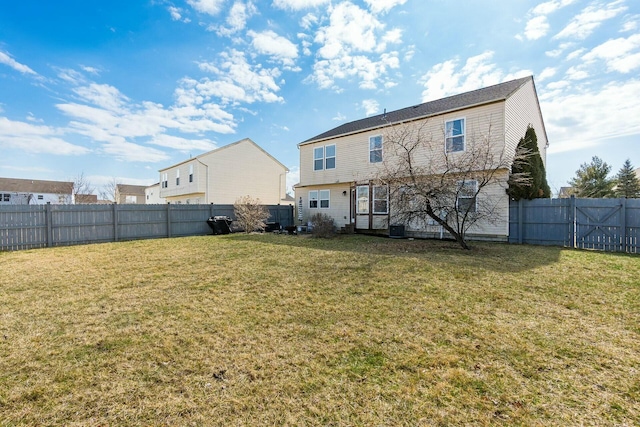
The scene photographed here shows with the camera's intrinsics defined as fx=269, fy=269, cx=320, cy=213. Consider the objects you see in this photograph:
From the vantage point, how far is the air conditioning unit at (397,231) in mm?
12828

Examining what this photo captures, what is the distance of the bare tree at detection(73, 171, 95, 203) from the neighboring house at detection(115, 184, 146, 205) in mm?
4141

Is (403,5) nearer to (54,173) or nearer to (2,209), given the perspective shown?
(2,209)

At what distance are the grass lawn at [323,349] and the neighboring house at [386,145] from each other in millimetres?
6272

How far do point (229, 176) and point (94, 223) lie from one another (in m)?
11.8

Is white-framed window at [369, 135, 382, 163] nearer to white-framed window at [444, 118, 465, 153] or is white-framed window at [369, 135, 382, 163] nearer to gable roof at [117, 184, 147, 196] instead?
white-framed window at [444, 118, 465, 153]

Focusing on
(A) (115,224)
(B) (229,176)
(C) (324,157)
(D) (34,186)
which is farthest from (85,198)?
(C) (324,157)

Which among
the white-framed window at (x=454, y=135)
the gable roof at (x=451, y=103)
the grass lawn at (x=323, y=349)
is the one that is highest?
the gable roof at (x=451, y=103)

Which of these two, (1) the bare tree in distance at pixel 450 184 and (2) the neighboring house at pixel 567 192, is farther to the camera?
(2) the neighboring house at pixel 567 192

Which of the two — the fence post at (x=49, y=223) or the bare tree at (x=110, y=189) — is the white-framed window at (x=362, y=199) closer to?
the fence post at (x=49, y=223)

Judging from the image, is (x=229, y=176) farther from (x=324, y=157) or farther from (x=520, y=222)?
(x=520, y=222)

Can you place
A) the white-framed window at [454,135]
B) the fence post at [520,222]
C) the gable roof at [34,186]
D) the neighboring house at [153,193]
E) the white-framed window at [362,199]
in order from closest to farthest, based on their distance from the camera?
the fence post at [520,222] < the white-framed window at [454,135] < the white-framed window at [362,199] < the gable roof at [34,186] < the neighboring house at [153,193]

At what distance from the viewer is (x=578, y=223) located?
32.2 ft

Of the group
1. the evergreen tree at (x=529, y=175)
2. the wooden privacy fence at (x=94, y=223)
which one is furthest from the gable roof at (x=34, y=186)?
the evergreen tree at (x=529, y=175)

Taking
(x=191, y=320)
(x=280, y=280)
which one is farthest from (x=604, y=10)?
(x=191, y=320)
